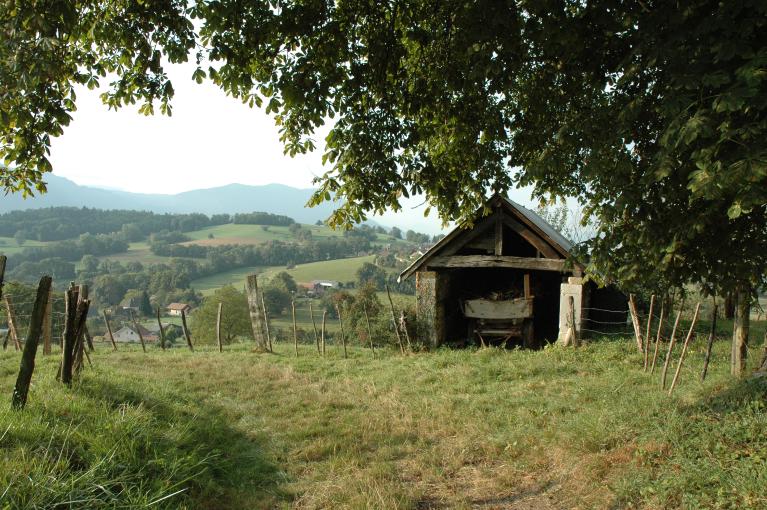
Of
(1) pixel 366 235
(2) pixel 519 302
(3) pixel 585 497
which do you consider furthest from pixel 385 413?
(1) pixel 366 235

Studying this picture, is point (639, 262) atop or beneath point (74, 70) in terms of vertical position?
beneath

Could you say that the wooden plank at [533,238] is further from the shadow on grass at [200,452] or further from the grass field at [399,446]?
the shadow on grass at [200,452]

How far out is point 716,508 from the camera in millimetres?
3916

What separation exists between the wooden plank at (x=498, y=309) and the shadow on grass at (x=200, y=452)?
8.70 m

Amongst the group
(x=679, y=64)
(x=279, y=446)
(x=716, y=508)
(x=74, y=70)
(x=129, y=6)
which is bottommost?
(x=279, y=446)

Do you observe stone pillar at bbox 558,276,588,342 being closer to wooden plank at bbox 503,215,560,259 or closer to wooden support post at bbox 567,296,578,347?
wooden support post at bbox 567,296,578,347

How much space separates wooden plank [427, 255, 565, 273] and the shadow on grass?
8.09m

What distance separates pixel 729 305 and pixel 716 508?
18.0 metres

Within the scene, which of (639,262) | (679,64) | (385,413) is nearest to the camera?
(679,64)

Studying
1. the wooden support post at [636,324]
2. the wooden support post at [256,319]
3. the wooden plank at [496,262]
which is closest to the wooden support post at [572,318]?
the wooden plank at [496,262]

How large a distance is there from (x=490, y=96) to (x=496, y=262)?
739 centimetres

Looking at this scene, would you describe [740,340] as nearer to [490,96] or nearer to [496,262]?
[490,96]

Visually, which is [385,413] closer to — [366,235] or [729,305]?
[729,305]

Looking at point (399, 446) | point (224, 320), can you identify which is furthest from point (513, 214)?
point (224, 320)
